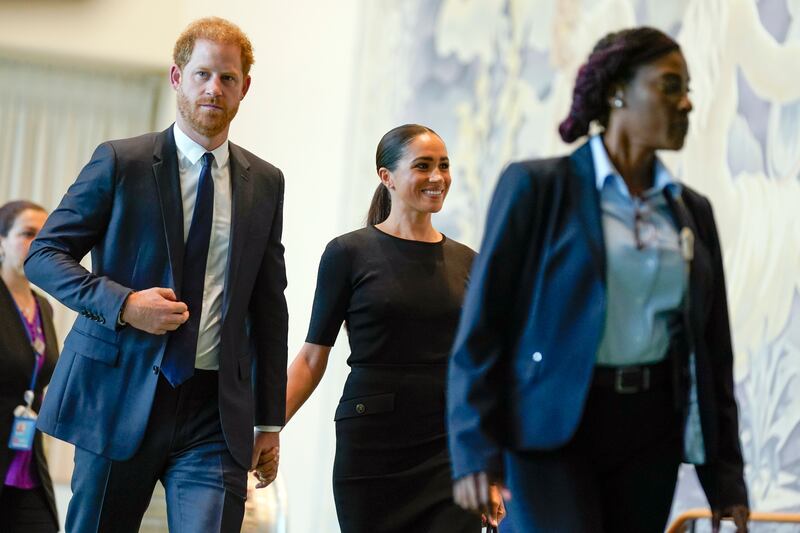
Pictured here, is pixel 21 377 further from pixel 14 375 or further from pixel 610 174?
pixel 610 174

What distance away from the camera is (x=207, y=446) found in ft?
10.8

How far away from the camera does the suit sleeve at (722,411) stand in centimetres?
256

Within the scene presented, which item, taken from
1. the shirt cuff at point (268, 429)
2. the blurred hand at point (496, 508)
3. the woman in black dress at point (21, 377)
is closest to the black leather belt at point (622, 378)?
the blurred hand at point (496, 508)

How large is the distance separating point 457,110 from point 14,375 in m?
3.91

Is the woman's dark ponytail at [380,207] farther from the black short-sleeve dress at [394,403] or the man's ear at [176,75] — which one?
the man's ear at [176,75]

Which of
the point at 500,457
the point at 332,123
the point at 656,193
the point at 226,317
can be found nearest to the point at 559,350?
the point at 500,457

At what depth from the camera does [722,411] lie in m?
2.57

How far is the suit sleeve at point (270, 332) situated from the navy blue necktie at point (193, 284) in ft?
0.80

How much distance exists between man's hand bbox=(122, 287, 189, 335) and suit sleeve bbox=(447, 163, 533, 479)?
0.93m

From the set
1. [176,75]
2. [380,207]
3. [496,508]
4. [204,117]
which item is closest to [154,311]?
[204,117]

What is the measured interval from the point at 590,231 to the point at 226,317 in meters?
1.22

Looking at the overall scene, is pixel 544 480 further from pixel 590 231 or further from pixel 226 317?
pixel 226 317

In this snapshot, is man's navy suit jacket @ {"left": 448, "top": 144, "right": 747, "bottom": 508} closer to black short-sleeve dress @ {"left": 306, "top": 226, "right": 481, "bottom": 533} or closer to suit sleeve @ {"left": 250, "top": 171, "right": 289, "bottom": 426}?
suit sleeve @ {"left": 250, "top": 171, "right": 289, "bottom": 426}

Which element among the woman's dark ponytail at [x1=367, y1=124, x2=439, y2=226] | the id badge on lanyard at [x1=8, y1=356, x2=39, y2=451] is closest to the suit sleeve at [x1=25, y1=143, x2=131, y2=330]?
the woman's dark ponytail at [x1=367, y1=124, x2=439, y2=226]
